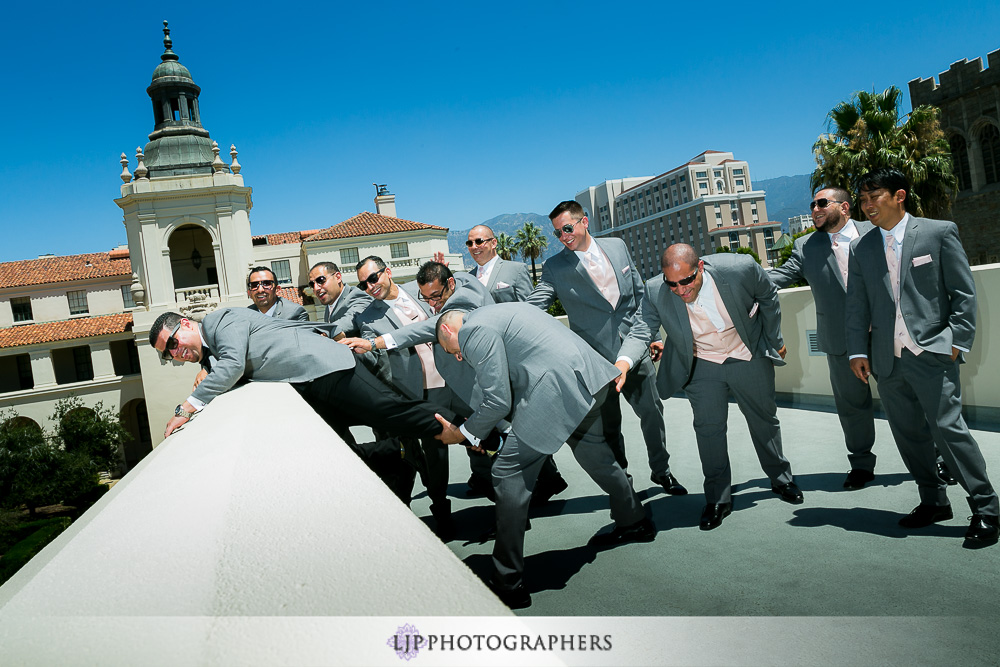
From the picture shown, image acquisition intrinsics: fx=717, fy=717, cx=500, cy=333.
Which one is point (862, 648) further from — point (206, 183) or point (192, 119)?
point (192, 119)

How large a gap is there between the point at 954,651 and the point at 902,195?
2.38 metres

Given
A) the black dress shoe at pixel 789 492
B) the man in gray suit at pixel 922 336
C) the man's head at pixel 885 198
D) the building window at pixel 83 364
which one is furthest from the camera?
the building window at pixel 83 364

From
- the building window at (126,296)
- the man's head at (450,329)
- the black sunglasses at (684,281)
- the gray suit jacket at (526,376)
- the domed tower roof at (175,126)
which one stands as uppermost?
the domed tower roof at (175,126)

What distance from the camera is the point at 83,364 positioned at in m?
49.6

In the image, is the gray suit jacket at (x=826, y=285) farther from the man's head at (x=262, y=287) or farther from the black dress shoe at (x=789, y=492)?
the man's head at (x=262, y=287)

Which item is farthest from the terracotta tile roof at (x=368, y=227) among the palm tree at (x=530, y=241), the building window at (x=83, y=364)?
the palm tree at (x=530, y=241)

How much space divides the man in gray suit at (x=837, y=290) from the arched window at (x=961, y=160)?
4944cm

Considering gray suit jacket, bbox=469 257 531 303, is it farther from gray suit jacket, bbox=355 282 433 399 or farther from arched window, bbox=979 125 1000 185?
arched window, bbox=979 125 1000 185

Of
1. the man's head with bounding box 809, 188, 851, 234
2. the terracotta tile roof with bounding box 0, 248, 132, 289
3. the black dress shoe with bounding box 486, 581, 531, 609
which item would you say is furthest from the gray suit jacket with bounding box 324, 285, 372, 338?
the terracotta tile roof with bounding box 0, 248, 132, 289

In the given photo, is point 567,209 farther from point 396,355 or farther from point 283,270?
point 283,270

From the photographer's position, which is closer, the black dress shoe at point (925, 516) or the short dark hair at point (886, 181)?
the black dress shoe at point (925, 516)

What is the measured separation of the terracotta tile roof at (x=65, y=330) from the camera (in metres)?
48.8

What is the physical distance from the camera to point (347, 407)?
13.3 feet

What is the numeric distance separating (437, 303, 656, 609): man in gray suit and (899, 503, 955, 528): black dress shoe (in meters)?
1.72
